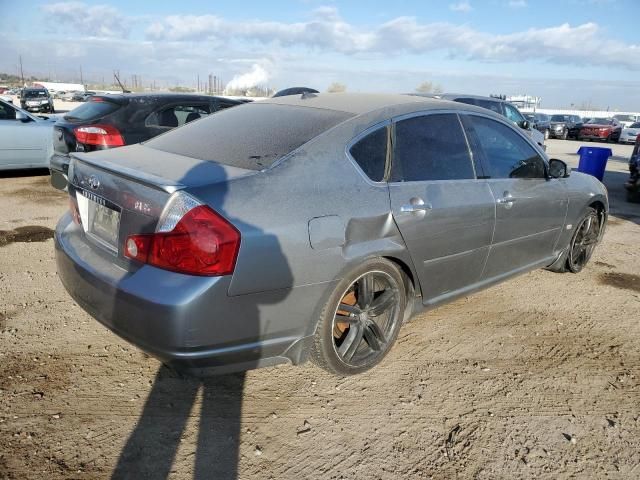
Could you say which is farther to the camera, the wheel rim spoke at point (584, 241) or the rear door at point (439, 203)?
the wheel rim spoke at point (584, 241)

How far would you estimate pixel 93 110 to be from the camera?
686 cm

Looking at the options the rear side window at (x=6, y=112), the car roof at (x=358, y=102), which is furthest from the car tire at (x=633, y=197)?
the rear side window at (x=6, y=112)

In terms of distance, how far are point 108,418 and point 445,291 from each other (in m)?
2.15

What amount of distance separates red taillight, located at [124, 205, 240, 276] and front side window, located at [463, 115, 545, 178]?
83.2 inches

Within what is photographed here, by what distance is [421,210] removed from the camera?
3.01 m

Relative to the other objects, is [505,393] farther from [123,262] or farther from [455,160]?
[123,262]

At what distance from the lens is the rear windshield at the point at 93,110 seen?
6.71m

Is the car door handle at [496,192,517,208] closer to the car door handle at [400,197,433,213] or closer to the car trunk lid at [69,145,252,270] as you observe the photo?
the car door handle at [400,197,433,213]

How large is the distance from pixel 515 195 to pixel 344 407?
203 cm

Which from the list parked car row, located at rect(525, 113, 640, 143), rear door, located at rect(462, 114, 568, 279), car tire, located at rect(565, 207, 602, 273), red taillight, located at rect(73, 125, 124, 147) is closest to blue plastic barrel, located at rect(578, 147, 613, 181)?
car tire, located at rect(565, 207, 602, 273)

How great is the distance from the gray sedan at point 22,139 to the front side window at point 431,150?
309 inches

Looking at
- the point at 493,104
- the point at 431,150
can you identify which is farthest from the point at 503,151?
the point at 493,104

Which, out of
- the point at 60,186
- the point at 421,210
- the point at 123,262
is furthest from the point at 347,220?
the point at 60,186

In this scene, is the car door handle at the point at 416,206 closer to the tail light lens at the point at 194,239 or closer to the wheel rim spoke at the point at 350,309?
the wheel rim spoke at the point at 350,309
